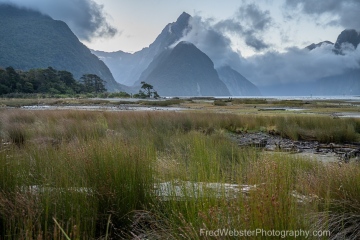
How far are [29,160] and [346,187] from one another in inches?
153

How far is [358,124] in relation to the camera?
13.2m

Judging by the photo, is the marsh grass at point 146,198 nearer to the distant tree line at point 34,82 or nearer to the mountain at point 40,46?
the distant tree line at point 34,82

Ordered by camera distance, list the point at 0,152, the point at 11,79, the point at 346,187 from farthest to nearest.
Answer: the point at 11,79
the point at 0,152
the point at 346,187

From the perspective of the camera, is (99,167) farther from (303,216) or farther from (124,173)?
(303,216)

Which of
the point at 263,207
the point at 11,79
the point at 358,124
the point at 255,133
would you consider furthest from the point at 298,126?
the point at 11,79

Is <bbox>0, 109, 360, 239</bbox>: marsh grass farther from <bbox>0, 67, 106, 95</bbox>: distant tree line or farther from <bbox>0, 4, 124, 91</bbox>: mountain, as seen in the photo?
<bbox>0, 4, 124, 91</bbox>: mountain

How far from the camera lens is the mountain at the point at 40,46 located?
109 meters

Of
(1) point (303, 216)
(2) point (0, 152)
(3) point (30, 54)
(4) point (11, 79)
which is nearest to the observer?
(1) point (303, 216)

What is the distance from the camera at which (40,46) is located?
118812 millimetres

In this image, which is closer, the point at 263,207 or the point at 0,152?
the point at 263,207

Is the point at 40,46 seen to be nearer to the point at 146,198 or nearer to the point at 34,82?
the point at 34,82

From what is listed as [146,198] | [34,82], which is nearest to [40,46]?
[34,82]

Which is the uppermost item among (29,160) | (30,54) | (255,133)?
(30,54)

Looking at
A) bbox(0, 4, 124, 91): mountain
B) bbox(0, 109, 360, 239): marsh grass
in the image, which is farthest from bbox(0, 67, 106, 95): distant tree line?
bbox(0, 109, 360, 239): marsh grass
